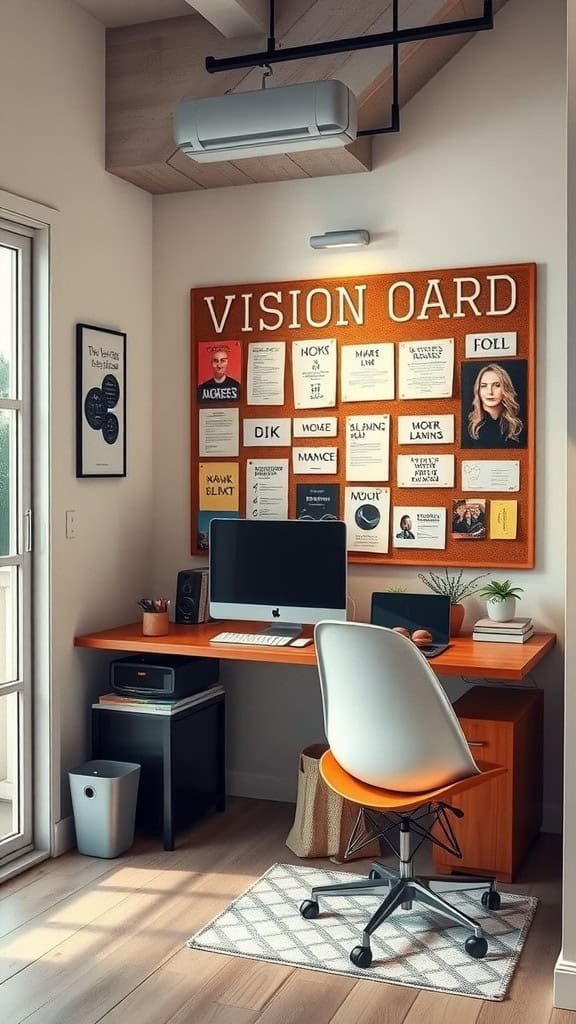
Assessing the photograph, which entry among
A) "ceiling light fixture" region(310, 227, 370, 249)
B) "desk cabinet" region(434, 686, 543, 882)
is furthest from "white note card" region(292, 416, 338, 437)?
"desk cabinet" region(434, 686, 543, 882)

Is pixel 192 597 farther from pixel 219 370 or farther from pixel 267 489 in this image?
pixel 219 370

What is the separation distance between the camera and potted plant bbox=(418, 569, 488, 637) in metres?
3.93

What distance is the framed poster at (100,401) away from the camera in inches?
154

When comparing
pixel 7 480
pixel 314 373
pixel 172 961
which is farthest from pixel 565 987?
pixel 314 373

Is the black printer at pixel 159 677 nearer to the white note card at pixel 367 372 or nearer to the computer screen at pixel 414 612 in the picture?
the computer screen at pixel 414 612

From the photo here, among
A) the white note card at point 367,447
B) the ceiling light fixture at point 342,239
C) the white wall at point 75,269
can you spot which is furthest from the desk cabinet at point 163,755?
the ceiling light fixture at point 342,239

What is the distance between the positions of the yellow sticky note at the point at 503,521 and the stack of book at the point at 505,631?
12.8 inches

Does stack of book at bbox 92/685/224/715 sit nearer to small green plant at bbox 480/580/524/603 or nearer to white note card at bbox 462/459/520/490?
small green plant at bbox 480/580/524/603

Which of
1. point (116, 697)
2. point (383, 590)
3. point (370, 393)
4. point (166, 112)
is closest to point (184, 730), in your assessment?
point (116, 697)

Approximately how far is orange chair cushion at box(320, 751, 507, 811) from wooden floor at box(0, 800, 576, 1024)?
46 cm

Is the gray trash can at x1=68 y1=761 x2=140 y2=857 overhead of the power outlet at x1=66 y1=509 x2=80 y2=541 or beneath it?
beneath

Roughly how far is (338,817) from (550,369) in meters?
1.76

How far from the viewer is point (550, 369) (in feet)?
12.7

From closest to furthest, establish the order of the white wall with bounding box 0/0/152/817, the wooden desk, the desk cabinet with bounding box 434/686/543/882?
1. the wooden desk
2. the desk cabinet with bounding box 434/686/543/882
3. the white wall with bounding box 0/0/152/817
